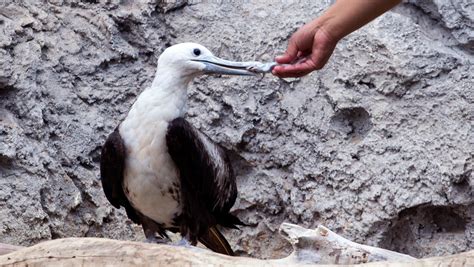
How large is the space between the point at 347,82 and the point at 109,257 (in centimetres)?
236

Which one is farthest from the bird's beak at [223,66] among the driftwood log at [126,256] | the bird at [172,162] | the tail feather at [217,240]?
the driftwood log at [126,256]

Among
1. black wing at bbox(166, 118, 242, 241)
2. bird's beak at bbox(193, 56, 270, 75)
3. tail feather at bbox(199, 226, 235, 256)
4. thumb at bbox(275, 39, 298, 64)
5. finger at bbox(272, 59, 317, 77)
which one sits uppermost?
thumb at bbox(275, 39, 298, 64)

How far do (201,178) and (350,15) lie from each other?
2.10 m

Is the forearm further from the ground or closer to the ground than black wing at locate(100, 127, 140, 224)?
further from the ground

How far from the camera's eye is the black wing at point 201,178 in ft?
15.4

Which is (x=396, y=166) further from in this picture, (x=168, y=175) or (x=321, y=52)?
(x=321, y=52)

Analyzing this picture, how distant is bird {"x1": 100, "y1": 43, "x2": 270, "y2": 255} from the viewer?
15.5ft

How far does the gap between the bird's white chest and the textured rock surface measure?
395 millimetres

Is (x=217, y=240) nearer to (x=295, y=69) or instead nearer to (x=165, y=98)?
(x=165, y=98)

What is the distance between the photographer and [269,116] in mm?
5227

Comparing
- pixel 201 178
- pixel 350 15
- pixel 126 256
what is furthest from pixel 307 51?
pixel 201 178

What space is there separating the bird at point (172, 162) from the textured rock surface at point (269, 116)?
0.33 metres

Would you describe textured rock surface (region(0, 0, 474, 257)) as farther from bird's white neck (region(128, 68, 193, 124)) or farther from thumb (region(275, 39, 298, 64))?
thumb (region(275, 39, 298, 64))

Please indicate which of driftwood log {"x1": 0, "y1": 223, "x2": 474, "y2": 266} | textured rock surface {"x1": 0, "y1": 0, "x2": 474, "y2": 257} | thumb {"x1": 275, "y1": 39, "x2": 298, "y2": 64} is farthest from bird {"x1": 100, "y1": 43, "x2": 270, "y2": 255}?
driftwood log {"x1": 0, "y1": 223, "x2": 474, "y2": 266}
